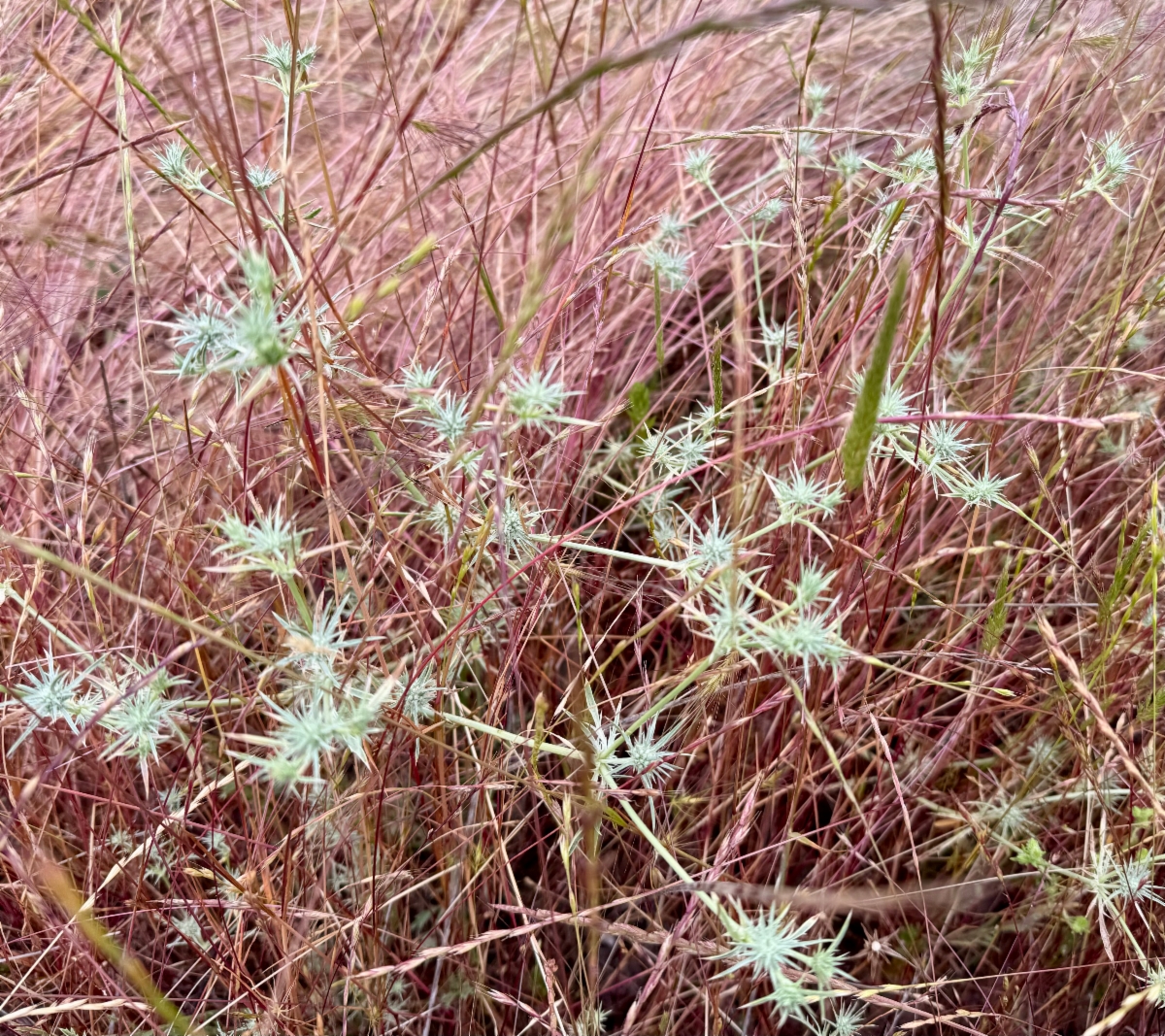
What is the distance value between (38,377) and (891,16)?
158 cm

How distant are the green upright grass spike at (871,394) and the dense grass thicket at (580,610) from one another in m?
0.07

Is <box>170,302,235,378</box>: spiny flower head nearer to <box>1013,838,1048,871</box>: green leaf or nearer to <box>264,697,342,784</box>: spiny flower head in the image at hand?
<box>264,697,342,784</box>: spiny flower head

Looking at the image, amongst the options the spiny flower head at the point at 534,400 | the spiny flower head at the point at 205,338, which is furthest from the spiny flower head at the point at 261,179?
the spiny flower head at the point at 534,400

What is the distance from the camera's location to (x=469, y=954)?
0.88 meters

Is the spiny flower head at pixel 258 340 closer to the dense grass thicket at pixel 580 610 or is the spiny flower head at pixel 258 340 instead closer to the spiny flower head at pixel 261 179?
the dense grass thicket at pixel 580 610

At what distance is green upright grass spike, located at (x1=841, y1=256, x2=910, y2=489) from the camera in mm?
447

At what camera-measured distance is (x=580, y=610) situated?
873 millimetres

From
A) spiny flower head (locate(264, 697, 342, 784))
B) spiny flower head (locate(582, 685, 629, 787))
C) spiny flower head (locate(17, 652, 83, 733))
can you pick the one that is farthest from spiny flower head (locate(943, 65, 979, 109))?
spiny flower head (locate(17, 652, 83, 733))

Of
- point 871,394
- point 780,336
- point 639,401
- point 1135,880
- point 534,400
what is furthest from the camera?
point 780,336

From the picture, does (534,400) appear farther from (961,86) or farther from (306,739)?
(961,86)

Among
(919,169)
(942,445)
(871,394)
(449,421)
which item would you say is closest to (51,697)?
(449,421)

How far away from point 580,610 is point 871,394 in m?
0.46

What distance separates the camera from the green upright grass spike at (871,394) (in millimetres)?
447

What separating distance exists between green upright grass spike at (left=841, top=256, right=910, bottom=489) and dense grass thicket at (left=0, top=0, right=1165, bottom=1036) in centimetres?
7
